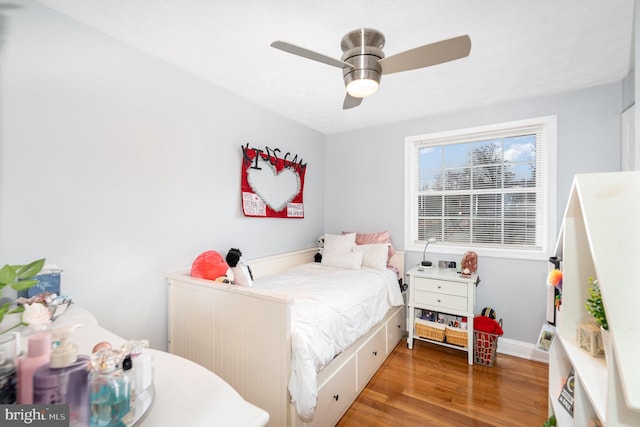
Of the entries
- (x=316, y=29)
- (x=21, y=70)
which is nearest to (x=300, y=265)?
(x=316, y=29)

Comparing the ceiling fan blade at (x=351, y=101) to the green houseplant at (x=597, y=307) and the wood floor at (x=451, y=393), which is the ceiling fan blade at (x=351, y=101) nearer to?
the green houseplant at (x=597, y=307)

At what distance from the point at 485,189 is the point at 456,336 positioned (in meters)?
1.50

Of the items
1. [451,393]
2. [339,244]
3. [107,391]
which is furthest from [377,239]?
[107,391]

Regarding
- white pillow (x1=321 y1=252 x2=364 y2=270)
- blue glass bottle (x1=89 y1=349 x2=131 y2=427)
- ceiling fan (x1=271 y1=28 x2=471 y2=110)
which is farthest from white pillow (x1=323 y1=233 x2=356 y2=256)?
blue glass bottle (x1=89 y1=349 x2=131 y2=427)

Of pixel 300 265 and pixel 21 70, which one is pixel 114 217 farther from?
pixel 300 265

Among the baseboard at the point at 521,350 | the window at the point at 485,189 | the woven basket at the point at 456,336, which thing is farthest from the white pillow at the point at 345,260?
the baseboard at the point at 521,350

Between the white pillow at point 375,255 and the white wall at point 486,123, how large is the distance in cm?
32

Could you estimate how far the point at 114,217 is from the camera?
1737mm

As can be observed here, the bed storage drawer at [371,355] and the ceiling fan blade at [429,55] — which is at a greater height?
the ceiling fan blade at [429,55]

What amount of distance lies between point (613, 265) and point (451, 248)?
7.70 ft

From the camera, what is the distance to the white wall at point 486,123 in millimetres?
2361

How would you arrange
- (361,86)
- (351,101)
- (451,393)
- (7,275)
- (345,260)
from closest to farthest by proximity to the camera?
(7,275)
(361,86)
(351,101)
(451,393)
(345,260)

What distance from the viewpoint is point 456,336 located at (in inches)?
102

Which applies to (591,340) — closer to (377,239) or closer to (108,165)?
(377,239)
